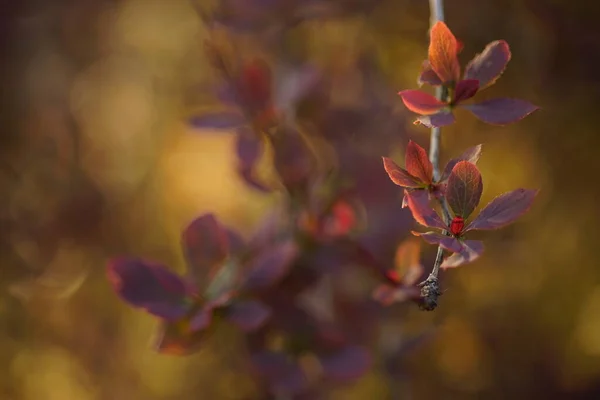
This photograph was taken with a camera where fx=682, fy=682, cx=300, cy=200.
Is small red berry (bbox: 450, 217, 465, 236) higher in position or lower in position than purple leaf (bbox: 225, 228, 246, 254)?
higher

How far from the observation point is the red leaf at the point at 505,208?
0.48 meters

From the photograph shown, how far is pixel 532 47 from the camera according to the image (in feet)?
Answer: 4.14

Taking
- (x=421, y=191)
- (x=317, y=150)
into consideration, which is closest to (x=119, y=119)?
(x=317, y=150)

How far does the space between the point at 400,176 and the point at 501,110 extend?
0.12 meters

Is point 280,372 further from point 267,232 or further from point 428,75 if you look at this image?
point 428,75

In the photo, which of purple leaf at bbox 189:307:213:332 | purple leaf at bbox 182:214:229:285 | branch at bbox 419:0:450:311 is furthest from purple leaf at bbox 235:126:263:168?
branch at bbox 419:0:450:311

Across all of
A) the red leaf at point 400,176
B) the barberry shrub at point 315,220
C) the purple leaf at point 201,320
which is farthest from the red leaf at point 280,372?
the red leaf at point 400,176

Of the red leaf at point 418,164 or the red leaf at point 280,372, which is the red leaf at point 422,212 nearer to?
the red leaf at point 418,164

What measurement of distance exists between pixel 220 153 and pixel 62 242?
1.70 feet

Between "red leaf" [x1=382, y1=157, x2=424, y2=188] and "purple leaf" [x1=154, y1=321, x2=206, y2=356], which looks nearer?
"red leaf" [x1=382, y1=157, x2=424, y2=188]

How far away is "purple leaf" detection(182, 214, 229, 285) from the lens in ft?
2.42

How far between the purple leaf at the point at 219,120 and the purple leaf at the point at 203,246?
0.56 feet

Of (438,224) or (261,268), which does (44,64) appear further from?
(438,224)

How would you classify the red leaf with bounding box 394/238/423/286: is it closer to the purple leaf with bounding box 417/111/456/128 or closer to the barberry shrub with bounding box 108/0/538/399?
the barberry shrub with bounding box 108/0/538/399
